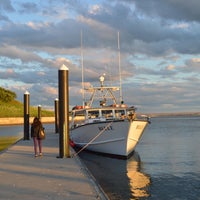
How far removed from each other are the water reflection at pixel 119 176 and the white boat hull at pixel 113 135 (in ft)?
1.86

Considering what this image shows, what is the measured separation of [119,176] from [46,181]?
5.89 metres

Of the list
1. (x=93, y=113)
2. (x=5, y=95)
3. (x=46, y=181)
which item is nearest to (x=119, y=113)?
(x=93, y=113)

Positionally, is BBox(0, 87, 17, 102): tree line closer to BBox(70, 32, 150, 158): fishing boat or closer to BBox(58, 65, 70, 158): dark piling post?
BBox(70, 32, 150, 158): fishing boat

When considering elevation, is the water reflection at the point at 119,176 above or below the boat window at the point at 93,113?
below

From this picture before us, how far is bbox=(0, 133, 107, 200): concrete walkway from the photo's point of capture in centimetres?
956

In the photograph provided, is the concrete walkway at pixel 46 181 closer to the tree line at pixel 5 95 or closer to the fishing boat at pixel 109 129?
the fishing boat at pixel 109 129

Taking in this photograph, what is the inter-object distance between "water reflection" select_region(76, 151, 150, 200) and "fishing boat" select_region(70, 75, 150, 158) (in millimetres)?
689

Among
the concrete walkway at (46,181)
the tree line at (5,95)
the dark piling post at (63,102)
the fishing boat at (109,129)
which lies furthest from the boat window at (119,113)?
the tree line at (5,95)

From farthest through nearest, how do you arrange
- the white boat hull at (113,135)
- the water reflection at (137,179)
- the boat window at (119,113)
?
1. the boat window at (119,113)
2. the white boat hull at (113,135)
3. the water reflection at (137,179)

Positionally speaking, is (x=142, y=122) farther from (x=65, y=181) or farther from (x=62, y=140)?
(x=65, y=181)

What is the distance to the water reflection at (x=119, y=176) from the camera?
520 inches

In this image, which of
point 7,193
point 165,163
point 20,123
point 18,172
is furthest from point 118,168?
point 20,123

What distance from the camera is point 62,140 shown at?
55.3 feet

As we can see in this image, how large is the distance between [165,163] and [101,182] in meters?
6.79
